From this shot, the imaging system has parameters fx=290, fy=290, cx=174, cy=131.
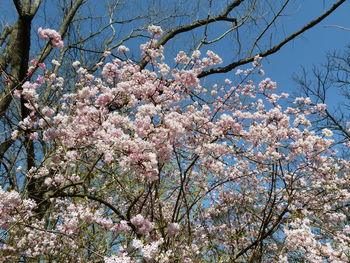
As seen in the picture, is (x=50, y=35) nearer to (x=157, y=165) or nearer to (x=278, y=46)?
(x=157, y=165)

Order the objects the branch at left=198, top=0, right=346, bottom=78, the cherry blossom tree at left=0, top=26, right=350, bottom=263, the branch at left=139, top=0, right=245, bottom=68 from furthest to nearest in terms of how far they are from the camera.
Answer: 1. the branch at left=139, top=0, right=245, bottom=68
2. the branch at left=198, top=0, right=346, bottom=78
3. the cherry blossom tree at left=0, top=26, right=350, bottom=263

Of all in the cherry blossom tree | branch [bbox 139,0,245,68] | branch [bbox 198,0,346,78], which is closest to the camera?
the cherry blossom tree

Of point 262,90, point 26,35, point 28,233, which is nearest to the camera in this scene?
point 28,233

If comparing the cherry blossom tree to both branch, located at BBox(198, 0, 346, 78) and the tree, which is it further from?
branch, located at BBox(198, 0, 346, 78)

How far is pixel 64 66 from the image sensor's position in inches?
385

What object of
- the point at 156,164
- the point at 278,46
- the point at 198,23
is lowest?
the point at 156,164

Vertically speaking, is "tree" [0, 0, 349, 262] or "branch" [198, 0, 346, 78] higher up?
"branch" [198, 0, 346, 78]

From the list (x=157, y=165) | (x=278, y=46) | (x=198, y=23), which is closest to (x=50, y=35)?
(x=157, y=165)

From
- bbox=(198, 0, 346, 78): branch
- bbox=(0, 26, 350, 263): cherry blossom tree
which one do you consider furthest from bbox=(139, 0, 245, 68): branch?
bbox=(0, 26, 350, 263): cherry blossom tree

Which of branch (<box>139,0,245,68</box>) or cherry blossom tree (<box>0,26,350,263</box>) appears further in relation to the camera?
branch (<box>139,0,245,68</box>)

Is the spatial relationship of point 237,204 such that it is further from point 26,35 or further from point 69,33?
point 69,33

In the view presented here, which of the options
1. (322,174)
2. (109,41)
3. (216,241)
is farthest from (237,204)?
(109,41)

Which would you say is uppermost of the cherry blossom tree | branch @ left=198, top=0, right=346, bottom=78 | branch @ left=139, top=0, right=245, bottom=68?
branch @ left=139, top=0, right=245, bottom=68

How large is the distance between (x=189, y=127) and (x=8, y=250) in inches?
112
